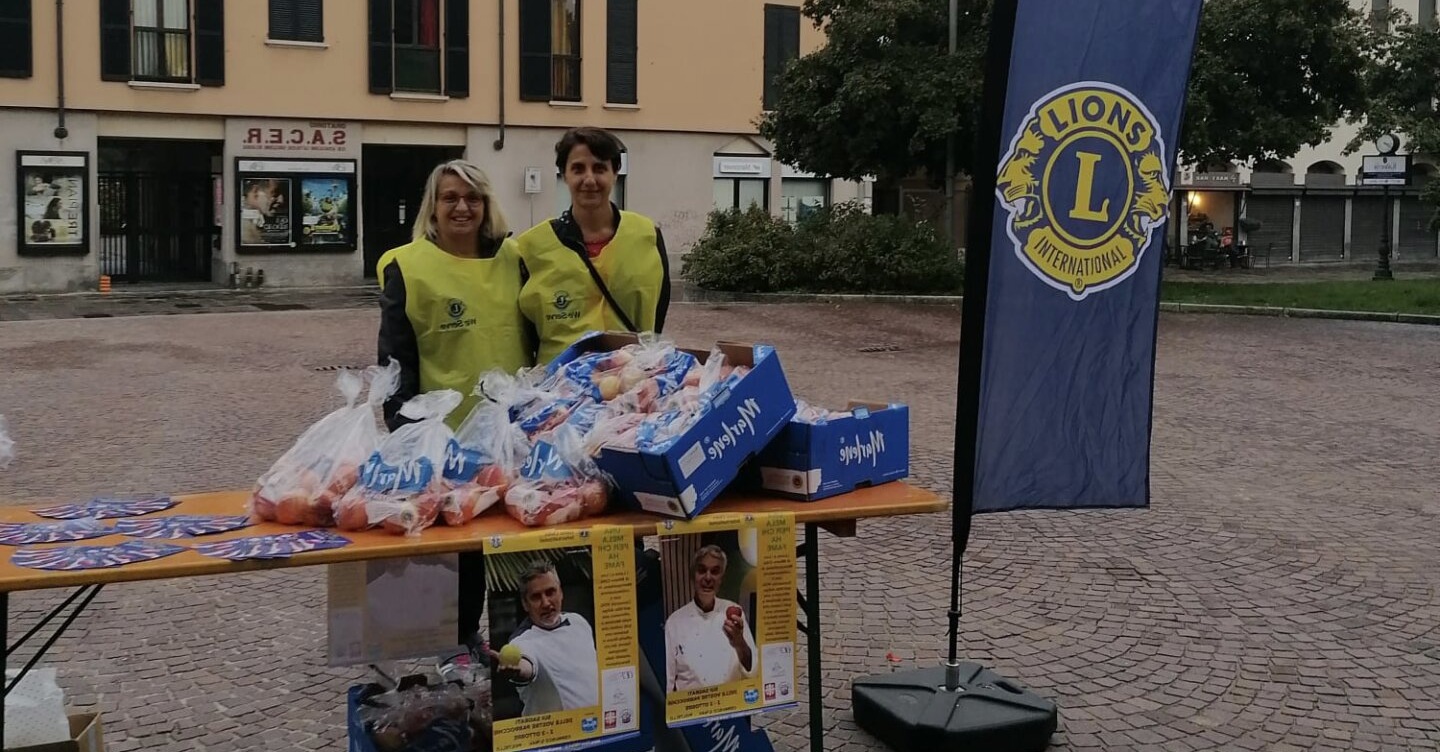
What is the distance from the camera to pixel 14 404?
12.2 metres

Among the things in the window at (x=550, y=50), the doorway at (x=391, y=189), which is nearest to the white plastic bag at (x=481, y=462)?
the doorway at (x=391, y=189)

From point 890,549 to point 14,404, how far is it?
8.77 m

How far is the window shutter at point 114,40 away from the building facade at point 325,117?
3 centimetres

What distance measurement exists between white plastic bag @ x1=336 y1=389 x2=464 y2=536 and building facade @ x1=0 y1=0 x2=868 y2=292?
26238 mm

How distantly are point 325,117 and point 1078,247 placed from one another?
27291 millimetres

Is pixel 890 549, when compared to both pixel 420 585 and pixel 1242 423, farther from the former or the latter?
pixel 1242 423

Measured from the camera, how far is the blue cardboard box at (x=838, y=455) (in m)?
3.54

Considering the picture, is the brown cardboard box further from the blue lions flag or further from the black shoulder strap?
the blue lions flag

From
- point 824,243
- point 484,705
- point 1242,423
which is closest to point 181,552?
point 484,705

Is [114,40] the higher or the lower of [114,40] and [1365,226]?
the higher

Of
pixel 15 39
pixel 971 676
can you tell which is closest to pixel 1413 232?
pixel 15 39

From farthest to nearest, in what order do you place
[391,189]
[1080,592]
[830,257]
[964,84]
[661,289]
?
[391,189] → [830,257] → [964,84] → [1080,592] → [661,289]

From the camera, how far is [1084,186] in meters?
4.21

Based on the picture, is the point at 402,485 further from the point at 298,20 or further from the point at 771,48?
the point at 771,48
